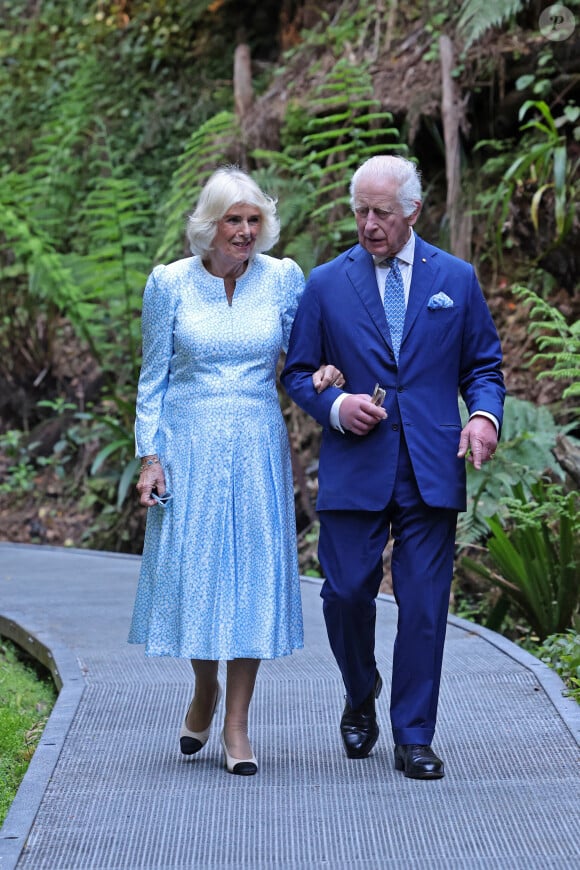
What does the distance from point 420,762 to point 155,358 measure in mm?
1646

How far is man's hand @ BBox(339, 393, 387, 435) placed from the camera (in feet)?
13.9

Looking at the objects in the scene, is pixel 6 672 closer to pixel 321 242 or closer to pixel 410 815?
pixel 410 815

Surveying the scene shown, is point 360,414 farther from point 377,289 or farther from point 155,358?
point 155,358

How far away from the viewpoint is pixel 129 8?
1598 cm

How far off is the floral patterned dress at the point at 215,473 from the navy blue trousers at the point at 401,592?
170mm

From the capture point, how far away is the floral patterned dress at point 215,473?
4.36 meters

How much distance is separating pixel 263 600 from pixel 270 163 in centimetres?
795

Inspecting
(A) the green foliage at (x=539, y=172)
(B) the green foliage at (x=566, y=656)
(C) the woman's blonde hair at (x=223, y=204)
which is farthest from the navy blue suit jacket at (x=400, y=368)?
(A) the green foliage at (x=539, y=172)

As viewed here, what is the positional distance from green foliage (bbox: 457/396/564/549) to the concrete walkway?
180cm

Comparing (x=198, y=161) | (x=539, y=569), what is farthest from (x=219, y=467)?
(x=198, y=161)

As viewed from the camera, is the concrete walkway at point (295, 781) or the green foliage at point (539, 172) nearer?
the concrete walkway at point (295, 781)

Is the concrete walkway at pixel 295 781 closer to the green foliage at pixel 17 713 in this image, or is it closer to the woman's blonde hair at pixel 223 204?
the green foliage at pixel 17 713

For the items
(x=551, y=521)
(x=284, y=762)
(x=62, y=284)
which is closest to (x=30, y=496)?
(x=62, y=284)

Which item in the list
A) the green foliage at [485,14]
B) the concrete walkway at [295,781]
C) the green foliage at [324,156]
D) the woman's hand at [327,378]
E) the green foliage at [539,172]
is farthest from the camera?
the green foliage at [324,156]
